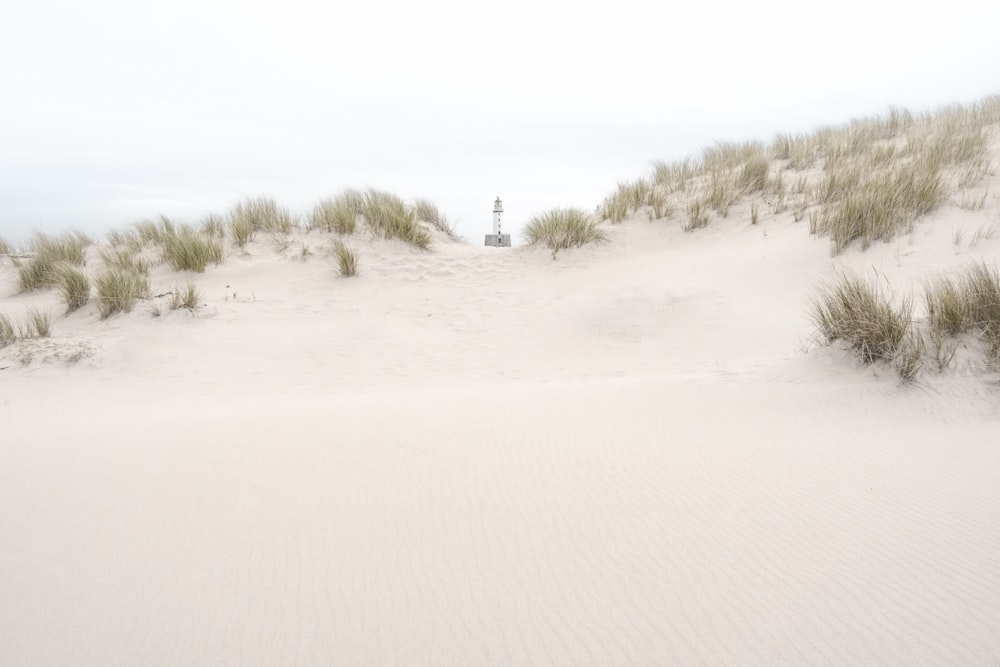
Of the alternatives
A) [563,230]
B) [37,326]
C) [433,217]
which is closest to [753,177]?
[563,230]

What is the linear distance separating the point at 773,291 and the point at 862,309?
10.2 feet

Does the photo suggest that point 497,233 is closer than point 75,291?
No

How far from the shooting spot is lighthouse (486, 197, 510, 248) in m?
14.9

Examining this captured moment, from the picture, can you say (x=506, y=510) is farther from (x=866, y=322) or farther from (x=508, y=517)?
(x=866, y=322)

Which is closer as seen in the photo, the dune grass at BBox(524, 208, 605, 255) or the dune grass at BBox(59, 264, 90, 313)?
the dune grass at BBox(59, 264, 90, 313)

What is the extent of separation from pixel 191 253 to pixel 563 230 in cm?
594

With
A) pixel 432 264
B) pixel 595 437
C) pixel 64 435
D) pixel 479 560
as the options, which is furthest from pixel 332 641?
pixel 432 264

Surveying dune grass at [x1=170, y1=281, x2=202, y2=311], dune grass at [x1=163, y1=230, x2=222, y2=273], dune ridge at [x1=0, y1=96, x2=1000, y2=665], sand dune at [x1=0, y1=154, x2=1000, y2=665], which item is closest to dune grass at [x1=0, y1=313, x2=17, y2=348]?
dune ridge at [x1=0, y1=96, x2=1000, y2=665]

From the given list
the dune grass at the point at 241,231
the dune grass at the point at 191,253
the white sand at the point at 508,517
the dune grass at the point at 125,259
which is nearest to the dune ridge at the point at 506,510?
the white sand at the point at 508,517

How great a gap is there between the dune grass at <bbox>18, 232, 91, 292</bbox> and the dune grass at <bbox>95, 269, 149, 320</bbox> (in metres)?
1.82

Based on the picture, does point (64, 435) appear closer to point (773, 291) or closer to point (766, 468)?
point (766, 468)

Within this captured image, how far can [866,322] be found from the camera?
330cm

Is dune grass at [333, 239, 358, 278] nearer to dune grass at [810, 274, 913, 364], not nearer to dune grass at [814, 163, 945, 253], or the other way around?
dune grass at [810, 274, 913, 364]

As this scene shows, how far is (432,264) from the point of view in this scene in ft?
28.6
